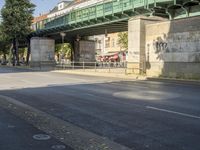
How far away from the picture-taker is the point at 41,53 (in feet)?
221

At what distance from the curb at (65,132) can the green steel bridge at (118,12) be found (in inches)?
808

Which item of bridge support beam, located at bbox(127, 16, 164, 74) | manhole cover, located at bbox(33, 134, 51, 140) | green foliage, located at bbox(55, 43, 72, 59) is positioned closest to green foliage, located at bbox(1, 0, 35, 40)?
green foliage, located at bbox(55, 43, 72, 59)

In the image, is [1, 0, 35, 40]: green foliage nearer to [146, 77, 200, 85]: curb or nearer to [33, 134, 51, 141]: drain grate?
[146, 77, 200, 85]: curb

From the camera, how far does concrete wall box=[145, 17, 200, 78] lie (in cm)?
2825

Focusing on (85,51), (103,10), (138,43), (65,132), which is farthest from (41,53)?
(65,132)

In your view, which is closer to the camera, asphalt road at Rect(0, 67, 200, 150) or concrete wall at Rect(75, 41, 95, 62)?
asphalt road at Rect(0, 67, 200, 150)

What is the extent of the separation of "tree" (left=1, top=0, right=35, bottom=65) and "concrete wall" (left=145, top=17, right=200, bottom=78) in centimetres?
4496

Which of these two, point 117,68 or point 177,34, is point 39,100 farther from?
point 117,68

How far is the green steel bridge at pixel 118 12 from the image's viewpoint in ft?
106

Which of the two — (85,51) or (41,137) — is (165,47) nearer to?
(41,137)

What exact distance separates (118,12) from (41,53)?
96.0ft

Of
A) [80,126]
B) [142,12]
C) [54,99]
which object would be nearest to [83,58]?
[142,12]

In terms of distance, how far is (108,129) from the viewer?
31.8ft

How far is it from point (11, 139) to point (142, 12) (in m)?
31.3
